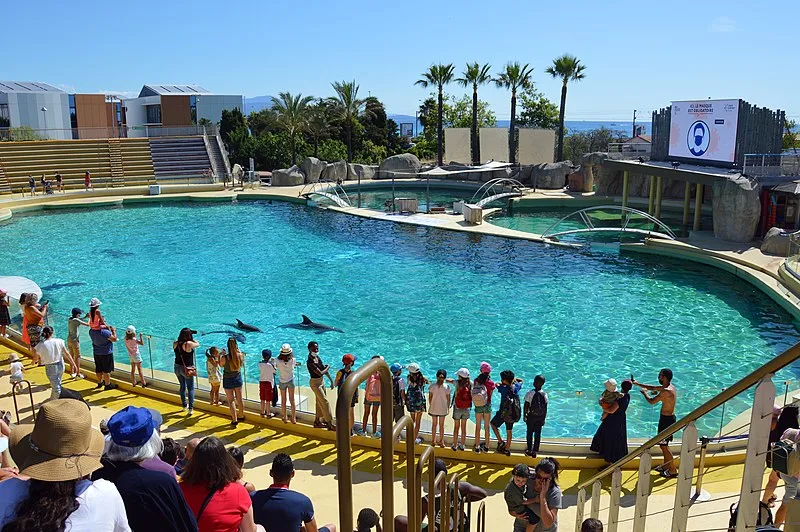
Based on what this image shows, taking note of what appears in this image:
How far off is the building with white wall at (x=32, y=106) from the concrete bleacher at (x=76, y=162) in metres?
22.0

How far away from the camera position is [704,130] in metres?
25.2

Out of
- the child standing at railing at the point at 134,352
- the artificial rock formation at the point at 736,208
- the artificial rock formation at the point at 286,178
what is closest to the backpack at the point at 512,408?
the child standing at railing at the point at 134,352

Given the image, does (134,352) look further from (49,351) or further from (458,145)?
(458,145)

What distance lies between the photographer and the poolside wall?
40987 mm

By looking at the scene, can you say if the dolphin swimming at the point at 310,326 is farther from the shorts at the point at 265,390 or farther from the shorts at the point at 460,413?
the shorts at the point at 460,413

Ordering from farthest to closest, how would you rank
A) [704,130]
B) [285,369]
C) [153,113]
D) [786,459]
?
[153,113] → [704,130] → [285,369] → [786,459]

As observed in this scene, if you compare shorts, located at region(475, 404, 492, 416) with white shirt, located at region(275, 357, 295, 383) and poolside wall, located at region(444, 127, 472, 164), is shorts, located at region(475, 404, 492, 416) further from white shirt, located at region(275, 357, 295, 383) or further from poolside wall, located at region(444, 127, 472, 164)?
poolside wall, located at region(444, 127, 472, 164)

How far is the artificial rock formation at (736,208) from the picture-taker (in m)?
21.0

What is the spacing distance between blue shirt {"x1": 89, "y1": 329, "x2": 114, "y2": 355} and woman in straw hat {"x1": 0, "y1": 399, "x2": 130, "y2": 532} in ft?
26.1

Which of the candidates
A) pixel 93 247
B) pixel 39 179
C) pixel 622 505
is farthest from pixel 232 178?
pixel 622 505

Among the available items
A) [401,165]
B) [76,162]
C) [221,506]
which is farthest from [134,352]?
[401,165]

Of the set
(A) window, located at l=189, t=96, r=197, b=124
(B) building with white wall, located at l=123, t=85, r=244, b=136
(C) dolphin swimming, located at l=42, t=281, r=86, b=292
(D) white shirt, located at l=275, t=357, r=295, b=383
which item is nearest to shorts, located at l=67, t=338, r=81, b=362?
(D) white shirt, located at l=275, t=357, r=295, b=383

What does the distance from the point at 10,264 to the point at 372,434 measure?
17.0m

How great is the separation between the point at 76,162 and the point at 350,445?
39.1 meters
